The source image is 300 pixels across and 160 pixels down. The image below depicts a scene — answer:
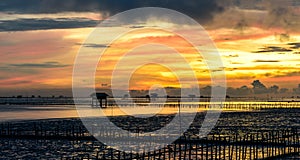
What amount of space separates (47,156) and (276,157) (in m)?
20.5

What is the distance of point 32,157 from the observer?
46656 mm

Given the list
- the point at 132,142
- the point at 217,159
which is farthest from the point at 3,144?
the point at 217,159

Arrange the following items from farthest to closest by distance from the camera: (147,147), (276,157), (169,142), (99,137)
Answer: (99,137)
(169,142)
(147,147)
(276,157)

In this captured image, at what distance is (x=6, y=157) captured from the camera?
1849 inches

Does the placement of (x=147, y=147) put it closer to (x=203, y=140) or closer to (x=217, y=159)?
(x=203, y=140)

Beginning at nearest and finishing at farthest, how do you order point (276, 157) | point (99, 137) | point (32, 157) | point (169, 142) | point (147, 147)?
1. point (276, 157)
2. point (32, 157)
3. point (147, 147)
4. point (169, 142)
5. point (99, 137)

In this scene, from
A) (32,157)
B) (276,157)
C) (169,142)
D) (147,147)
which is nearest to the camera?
(276,157)

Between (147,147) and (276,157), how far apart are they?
1504 centimetres

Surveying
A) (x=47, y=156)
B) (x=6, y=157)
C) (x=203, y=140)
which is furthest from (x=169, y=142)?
(x=6, y=157)

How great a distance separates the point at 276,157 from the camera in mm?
39500

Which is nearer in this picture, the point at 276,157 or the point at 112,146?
the point at 276,157

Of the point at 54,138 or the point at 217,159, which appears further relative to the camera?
the point at 54,138

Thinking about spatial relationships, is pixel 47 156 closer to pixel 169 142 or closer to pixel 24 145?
pixel 24 145

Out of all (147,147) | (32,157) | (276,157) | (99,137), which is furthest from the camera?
(99,137)
